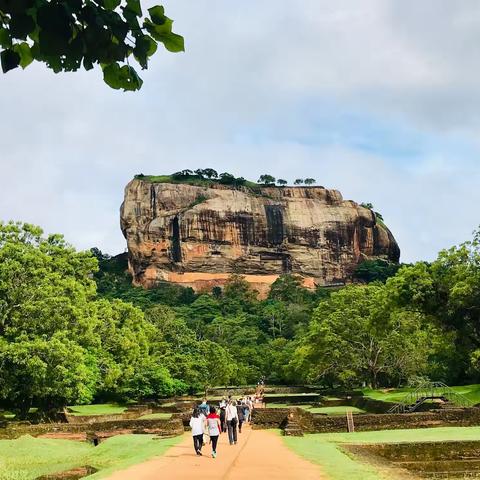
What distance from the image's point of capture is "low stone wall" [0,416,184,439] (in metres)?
20.0

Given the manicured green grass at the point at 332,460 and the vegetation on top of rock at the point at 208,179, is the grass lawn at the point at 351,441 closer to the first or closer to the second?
the manicured green grass at the point at 332,460

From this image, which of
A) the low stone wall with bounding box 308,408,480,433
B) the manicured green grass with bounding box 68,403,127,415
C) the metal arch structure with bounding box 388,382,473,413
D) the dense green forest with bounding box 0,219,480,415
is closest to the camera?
the low stone wall with bounding box 308,408,480,433

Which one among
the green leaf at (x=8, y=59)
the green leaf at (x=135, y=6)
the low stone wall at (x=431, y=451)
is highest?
the green leaf at (x=135, y=6)

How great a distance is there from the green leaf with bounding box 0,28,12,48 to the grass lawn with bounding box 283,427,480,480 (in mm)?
8814

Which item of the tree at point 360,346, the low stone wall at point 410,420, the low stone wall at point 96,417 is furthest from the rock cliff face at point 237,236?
the low stone wall at point 410,420

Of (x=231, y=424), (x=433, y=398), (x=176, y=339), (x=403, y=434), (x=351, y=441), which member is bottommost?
(x=403, y=434)

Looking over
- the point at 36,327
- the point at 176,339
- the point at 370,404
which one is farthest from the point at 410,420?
the point at 176,339

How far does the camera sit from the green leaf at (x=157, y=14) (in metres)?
2.64

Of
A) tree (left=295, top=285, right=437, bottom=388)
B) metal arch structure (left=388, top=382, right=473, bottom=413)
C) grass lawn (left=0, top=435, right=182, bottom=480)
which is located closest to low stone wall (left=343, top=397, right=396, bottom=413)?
metal arch structure (left=388, top=382, right=473, bottom=413)

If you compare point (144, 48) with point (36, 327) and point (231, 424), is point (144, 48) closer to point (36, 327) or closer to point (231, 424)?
point (231, 424)

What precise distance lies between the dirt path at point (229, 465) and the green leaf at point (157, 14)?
8670mm

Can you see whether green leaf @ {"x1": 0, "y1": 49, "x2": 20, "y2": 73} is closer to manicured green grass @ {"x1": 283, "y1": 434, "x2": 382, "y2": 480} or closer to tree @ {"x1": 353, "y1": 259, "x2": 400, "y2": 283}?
manicured green grass @ {"x1": 283, "y1": 434, "x2": 382, "y2": 480}

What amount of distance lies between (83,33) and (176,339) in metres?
45.5

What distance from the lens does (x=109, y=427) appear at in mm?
21344
